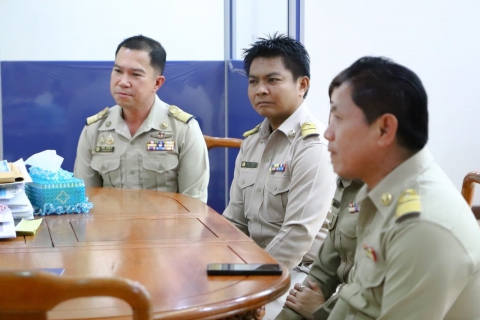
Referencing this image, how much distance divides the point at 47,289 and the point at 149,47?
7.84 feet

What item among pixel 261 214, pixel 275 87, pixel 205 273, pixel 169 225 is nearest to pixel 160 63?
pixel 275 87

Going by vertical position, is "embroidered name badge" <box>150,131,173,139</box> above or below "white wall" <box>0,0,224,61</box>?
below

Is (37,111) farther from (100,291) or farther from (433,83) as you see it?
(100,291)

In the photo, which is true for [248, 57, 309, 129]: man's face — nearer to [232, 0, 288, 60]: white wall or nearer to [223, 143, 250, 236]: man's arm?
[223, 143, 250, 236]: man's arm

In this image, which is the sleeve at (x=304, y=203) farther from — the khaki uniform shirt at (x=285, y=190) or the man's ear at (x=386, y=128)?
the man's ear at (x=386, y=128)

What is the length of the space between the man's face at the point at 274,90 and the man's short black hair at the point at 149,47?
81 centimetres

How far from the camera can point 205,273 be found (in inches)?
57.2

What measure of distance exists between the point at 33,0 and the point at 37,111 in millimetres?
1390

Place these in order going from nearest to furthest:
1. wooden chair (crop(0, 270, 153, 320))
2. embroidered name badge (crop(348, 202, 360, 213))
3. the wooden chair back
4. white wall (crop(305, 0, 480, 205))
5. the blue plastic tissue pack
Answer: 1. wooden chair (crop(0, 270, 153, 320))
2. embroidered name badge (crop(348, 202, 360, 213))
3. the wooden chair back
4. the blue plastic tissue pack
5. white wall (crop(305, 0, 480, 205))

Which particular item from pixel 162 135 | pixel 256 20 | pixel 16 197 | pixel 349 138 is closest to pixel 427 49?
pixel 256 20

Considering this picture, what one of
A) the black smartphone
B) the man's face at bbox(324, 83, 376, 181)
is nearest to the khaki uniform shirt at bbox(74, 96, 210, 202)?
the black smartphone

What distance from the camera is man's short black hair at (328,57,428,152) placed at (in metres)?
1.33

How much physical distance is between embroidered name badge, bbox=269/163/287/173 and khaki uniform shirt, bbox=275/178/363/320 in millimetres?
535

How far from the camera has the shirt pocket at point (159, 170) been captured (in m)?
3.11
